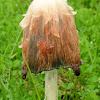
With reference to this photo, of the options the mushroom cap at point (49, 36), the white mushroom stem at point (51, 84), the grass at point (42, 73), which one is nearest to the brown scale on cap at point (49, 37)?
the mushroom cap at point (49, 36)

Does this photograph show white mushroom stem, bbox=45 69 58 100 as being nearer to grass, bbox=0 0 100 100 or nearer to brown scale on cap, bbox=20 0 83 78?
grass, bbox=0 0 100 100

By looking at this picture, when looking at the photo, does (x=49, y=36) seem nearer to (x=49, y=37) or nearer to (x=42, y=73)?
(x=49, y=37)

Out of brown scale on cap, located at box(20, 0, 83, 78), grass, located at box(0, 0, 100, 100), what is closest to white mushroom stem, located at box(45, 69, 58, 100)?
grass, located at box(0, 0, 100, 100)

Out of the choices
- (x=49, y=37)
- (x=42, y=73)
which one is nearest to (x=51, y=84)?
(x=49, y=37)

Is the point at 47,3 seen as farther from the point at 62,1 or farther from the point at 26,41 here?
the point at 26,41

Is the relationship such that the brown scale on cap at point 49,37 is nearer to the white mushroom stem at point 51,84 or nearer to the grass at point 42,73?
the white mushroom stem at point 51,84

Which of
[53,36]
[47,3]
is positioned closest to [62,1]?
[47,3]

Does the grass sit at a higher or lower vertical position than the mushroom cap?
lower
